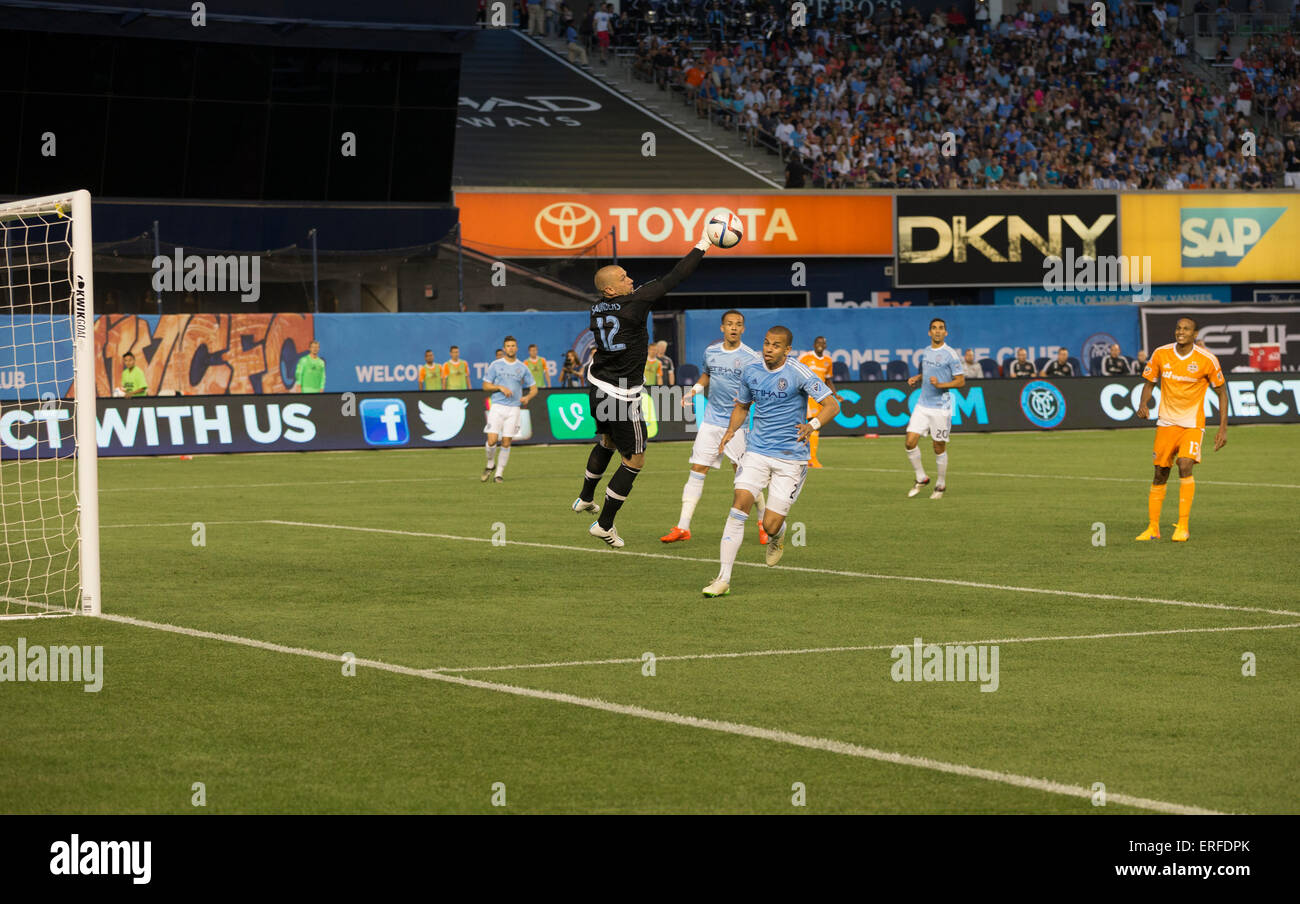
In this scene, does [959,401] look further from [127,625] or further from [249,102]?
[127,625]

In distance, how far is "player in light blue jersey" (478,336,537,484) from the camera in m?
25.2

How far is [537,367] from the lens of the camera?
1401 inches

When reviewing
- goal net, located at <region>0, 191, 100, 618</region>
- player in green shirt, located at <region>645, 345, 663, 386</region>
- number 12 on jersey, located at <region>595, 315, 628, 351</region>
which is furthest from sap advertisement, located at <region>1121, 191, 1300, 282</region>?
number 12 on jersey, located at <region>595, 315, 628, 351</region>

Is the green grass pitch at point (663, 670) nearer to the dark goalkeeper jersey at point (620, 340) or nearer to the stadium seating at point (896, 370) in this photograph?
the dark goalkeeper jersey at point (620, 340)

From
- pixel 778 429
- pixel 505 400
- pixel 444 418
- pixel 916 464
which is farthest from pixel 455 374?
pixel 778 429

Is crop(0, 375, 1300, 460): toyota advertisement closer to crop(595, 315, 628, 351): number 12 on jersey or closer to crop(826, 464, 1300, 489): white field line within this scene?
crop(826, 464, 1300, 489): white field line

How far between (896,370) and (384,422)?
528 inches

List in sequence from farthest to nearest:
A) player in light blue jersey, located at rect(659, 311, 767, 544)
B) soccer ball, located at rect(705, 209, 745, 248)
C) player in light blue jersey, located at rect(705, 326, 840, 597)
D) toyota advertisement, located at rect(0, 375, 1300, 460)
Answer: toyota advertisement, located at rect(0, 375, 1300, 460)
player in light blue jersey, located at rect(659, 311, 767, 544)
soccer ball, located at rect(705, 209, 745, 248)
player in light blue jersey, located at rect(705, 326, 840, 597)

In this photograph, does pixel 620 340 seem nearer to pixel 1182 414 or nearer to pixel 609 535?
pixel 609 535

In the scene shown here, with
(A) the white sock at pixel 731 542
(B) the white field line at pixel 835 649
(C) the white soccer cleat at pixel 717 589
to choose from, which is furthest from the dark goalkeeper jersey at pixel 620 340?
(B) the white field line at pixel 835 649

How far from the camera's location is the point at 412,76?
42531 millimetres

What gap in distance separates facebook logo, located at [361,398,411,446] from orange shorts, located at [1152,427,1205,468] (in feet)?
62.2

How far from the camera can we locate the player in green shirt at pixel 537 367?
112 feet
